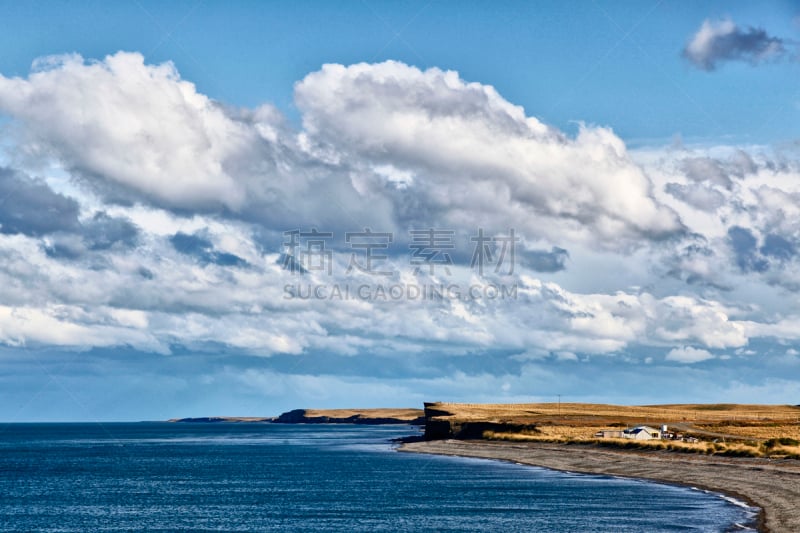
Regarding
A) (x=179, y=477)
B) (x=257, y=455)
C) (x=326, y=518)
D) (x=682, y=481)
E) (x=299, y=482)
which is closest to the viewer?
(x=326, y=518)

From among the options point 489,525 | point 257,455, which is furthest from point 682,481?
point 257,455

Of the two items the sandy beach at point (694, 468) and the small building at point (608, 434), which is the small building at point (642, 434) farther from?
the sandy beach at point (694, 468)

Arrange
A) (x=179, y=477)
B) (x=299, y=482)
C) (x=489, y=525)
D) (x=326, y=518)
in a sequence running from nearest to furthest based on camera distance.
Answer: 1. (x=489, y=525)
2. (x=326, y=518)
3. (x=299, y=482)
4. (x=179, y=477)

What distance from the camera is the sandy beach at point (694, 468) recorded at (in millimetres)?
72875

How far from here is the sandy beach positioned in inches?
2869

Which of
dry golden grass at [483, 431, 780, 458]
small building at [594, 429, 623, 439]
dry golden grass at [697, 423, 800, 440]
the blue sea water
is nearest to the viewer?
the blue sea water

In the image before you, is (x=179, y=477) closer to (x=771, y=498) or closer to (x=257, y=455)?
(x=257, y=455)

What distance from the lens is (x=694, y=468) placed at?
111438 millimetres

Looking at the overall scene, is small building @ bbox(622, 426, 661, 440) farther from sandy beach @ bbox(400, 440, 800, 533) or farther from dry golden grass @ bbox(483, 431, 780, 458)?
sandy beach @ bbox(400, 440, 800, 533)

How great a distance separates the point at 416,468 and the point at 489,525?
206 ft

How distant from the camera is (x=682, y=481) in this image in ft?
332

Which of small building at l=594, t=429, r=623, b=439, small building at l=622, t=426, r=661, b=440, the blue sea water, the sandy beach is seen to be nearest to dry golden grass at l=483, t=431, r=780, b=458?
the sandy beach

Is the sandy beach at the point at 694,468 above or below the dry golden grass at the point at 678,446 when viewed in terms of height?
below

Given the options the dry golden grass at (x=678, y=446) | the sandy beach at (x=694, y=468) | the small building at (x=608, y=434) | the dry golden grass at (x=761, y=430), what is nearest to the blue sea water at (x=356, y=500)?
the sandy beach at (x=694, y=468)
